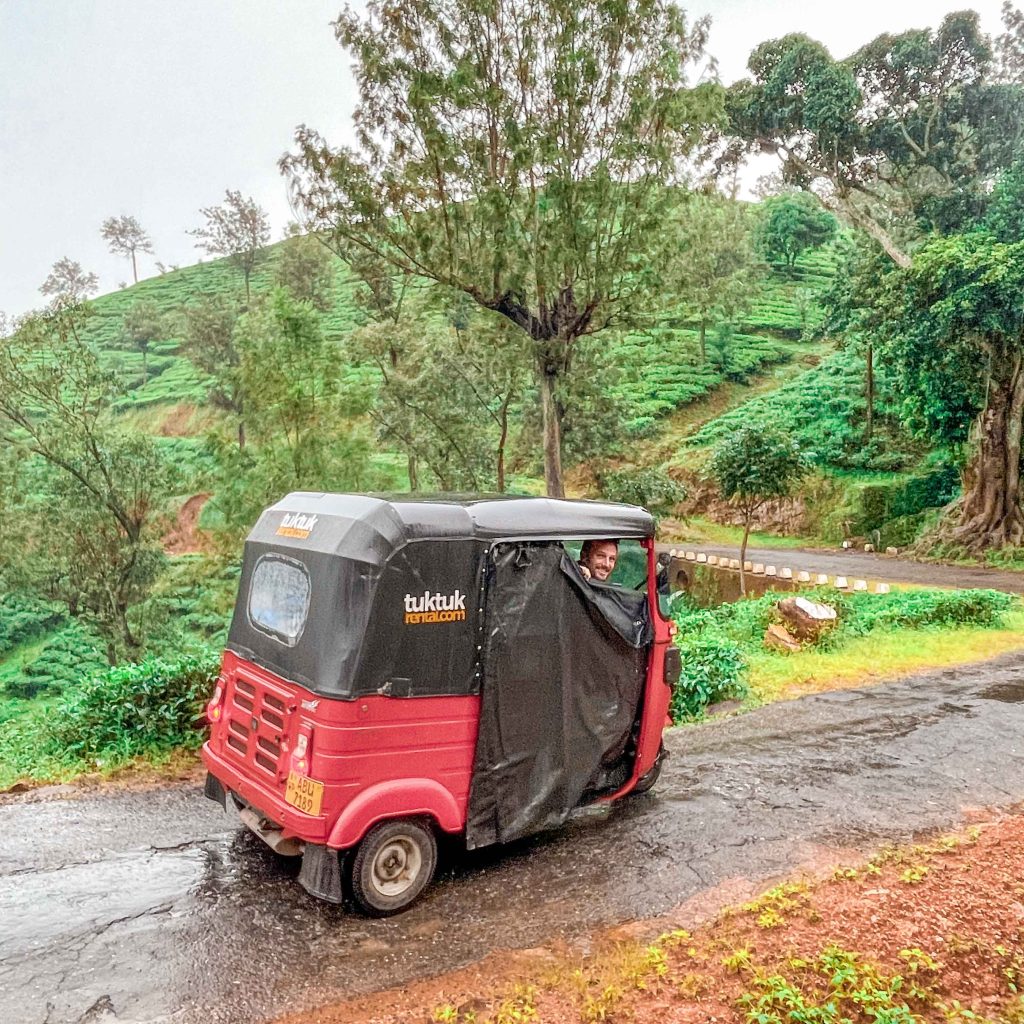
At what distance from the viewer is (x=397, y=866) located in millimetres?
4602

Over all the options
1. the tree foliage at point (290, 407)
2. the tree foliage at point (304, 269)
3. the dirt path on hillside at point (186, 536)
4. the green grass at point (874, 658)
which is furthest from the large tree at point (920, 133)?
the tree foliage at point (304, 269)

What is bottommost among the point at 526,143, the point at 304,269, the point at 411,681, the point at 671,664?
the point at 671,664

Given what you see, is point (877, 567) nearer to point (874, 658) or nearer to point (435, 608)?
point (874, 658)

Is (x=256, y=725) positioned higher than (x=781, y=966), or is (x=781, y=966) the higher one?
(x=256, y=725)

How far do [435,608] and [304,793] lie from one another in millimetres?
1243

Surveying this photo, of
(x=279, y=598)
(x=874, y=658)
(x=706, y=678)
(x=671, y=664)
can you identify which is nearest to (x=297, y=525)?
(x=279, y=598)

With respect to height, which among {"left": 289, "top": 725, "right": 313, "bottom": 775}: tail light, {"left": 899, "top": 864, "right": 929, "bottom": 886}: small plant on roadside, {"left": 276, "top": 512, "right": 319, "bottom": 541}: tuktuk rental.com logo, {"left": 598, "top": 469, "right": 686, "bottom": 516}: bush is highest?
{"left": 276, "top": 512, "right": 319, "bottom": 541}: tuktuk rental.com logo

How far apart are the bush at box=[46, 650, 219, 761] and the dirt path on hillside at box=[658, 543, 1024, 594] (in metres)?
16.6

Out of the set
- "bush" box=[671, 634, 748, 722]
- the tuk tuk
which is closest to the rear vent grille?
the tuk tuk

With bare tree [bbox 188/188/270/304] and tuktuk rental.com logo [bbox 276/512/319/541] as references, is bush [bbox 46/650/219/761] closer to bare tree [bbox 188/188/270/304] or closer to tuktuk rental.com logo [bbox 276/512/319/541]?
tuktuk rental.com logo [bbox 276/512/319/541]

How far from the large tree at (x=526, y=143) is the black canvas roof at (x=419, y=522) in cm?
910

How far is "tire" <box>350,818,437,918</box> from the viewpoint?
14.5 ft

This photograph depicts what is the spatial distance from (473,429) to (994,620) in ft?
46.9

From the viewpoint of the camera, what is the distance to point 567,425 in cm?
2462
